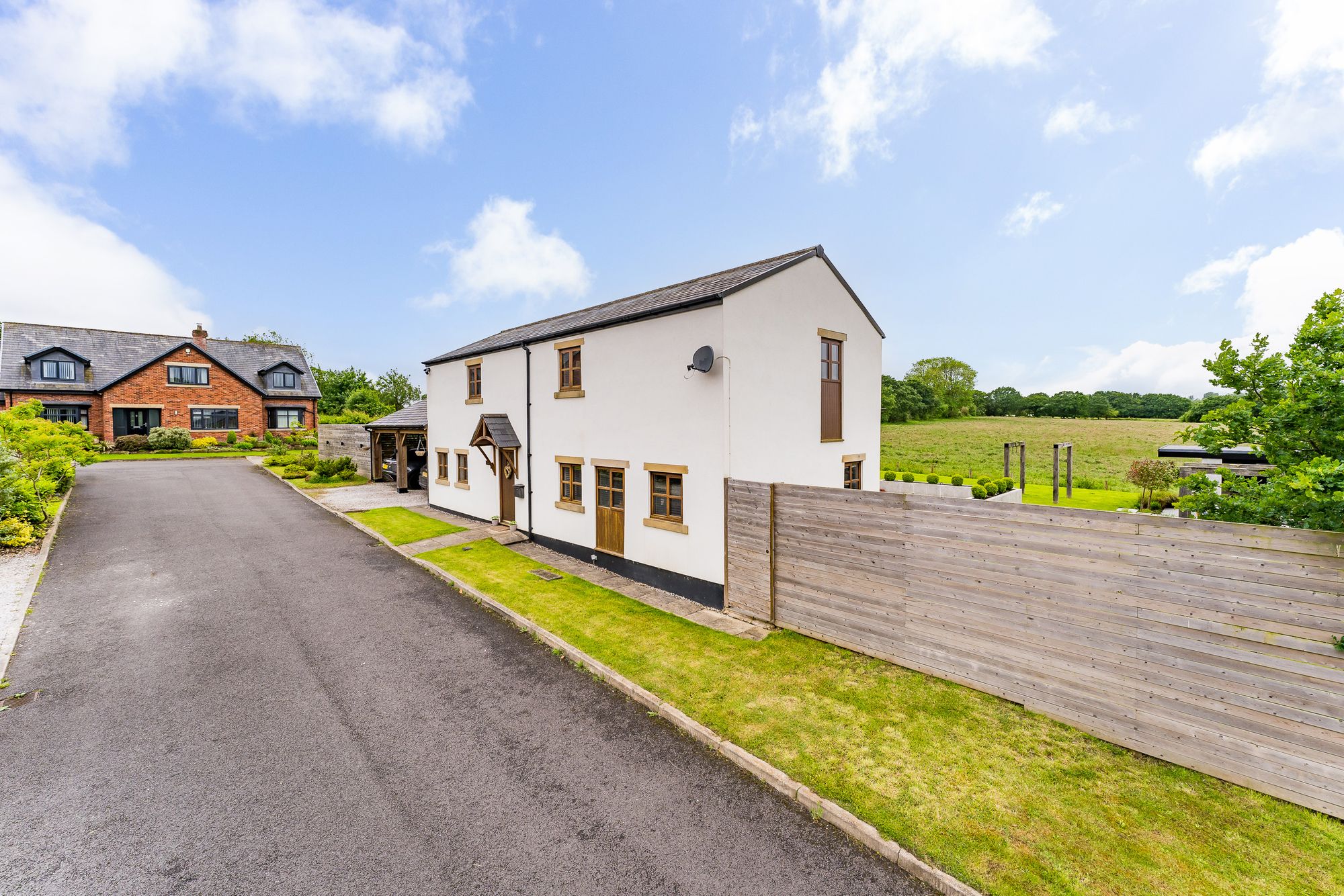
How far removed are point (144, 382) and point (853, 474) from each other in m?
52.1

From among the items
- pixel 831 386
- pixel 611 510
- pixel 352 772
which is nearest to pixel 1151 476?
pixel 831 386

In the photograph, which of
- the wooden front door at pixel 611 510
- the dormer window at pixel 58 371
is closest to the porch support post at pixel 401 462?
the wooden front door at pixel 611 510

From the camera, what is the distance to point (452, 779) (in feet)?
16.3

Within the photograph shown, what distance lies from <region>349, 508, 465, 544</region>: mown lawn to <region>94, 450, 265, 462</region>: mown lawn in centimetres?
2521

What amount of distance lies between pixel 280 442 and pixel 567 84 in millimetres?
36286

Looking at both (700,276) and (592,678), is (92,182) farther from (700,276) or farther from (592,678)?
(592,678)

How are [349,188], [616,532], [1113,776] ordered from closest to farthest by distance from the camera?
1. [1113,776]
2. [616,532]
3. [349,188]

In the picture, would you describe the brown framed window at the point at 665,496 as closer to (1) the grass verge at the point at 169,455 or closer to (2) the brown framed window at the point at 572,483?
(2) the brown framed window at the point at 572,483

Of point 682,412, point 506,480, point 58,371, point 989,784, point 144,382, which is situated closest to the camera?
point 989,784

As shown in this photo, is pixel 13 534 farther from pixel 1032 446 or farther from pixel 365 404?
pixel 1032 446

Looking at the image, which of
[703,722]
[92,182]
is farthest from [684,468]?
[92,182]

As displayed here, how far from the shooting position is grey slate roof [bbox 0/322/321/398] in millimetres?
35031

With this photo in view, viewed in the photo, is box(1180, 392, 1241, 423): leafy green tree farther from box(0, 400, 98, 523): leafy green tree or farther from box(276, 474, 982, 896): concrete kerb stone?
box(0, 400, 98, 523): leafy green tree

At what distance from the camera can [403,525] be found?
16578mm
